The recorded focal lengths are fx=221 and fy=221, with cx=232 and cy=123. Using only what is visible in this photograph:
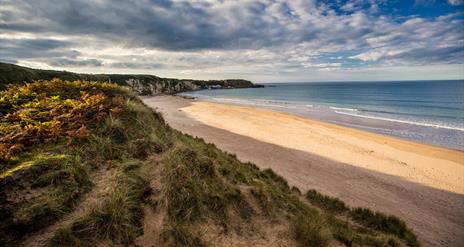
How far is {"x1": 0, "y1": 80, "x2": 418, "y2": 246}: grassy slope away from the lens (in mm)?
3066

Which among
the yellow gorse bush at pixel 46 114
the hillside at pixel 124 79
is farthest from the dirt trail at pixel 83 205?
the hillside at pixel 124 79

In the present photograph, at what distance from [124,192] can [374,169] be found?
41.3 ft

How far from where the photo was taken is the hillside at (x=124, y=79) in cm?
1082

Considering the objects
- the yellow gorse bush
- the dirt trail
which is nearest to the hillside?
the yellow gorse bush

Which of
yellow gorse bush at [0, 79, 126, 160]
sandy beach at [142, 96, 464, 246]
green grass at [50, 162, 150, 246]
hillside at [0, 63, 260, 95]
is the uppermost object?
hillside at [0, 63, 260, 95]

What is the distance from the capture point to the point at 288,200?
5.59 m

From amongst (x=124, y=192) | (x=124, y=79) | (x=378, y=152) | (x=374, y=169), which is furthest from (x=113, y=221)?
(x=124, y=79)

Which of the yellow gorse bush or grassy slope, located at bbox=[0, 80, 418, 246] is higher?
the yellow gorse bush

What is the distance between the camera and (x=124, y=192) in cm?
368

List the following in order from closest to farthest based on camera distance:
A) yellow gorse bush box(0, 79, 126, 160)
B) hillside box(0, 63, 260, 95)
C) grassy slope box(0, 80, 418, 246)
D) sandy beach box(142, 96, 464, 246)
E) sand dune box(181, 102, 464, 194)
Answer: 1. grassy slope box(0, 80, 418, 246)
2. yellow gorse bush box(0, 79, 126, 160)
3. sandy beach box(142, 96, 464, 246)
4. hillside box(0, 63, 260, 95)
5. sand dune box(181, 102, 464, 194)

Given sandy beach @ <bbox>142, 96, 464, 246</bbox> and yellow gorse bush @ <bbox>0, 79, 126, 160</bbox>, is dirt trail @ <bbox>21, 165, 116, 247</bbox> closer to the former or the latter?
yellow gorse bush @ <bbox>0, 79, 126, 160</bbox>

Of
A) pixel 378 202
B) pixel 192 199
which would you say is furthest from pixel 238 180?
pixel 378 202

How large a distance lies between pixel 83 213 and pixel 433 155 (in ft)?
62.6

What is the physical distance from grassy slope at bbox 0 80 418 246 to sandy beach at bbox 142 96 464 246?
6.89 feet
